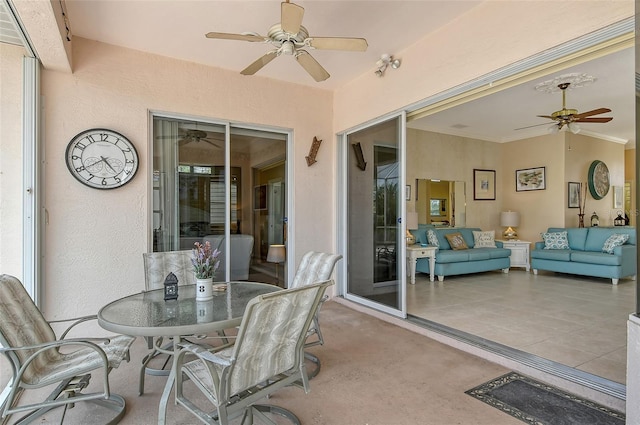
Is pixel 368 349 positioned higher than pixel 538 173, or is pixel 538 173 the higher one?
pixel 538 173

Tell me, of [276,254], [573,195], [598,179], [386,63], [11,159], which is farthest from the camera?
[598,179]

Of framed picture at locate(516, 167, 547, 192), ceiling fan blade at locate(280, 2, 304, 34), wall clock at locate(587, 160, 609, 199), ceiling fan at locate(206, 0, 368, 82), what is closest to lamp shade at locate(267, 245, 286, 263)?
ceiling fan at locate(206, 0, 368, 82)

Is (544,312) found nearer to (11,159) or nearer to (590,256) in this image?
(590,256)

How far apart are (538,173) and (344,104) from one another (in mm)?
5165

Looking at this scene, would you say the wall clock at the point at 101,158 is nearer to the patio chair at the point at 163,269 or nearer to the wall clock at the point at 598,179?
the patio chair at the point at 163,269

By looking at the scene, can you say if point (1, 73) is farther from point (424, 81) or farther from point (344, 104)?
point (424, 81)

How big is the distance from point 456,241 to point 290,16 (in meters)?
5.60

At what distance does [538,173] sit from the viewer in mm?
7566

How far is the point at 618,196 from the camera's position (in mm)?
8305

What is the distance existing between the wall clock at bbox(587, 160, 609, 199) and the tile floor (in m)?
2.37

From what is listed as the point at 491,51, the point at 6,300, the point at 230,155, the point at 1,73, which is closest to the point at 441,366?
the point at 491,51

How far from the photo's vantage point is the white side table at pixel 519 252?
23.6ft

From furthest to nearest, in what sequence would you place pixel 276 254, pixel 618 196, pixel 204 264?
1. pixel 618 196
2. pixel 276 254
3. pixel 204 264

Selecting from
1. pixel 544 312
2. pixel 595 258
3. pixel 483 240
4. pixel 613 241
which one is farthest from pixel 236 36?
pixel 613 241
